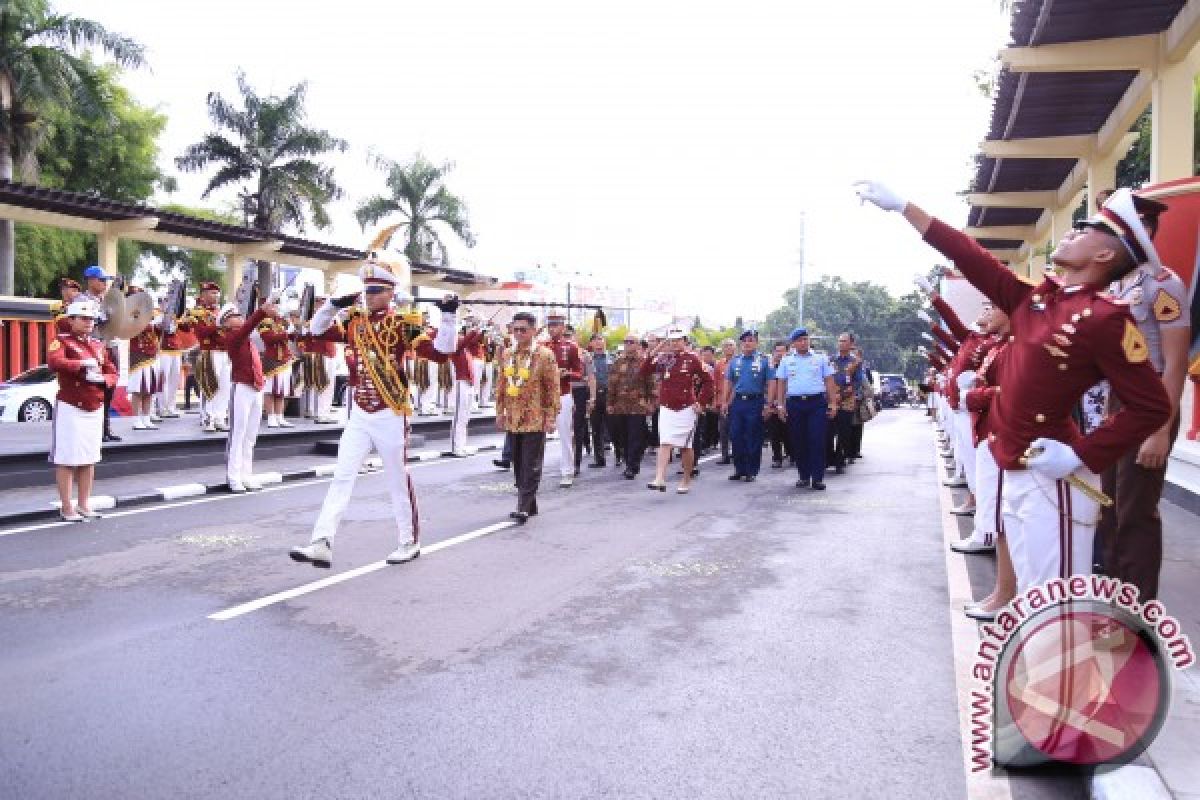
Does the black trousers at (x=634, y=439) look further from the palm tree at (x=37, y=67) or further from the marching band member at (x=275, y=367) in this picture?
the palm tree at (x=37, y=67)

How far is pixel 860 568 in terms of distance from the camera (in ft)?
25.8

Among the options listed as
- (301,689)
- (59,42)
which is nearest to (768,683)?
(301,689)

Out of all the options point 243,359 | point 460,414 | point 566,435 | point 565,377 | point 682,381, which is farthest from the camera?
point 460,414

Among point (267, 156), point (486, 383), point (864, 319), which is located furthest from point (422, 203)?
point (864, 319)

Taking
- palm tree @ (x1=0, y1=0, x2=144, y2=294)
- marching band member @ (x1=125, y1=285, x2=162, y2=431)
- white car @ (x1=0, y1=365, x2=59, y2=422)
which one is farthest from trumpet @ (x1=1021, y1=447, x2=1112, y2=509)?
palm tree @ (x1=0, y1=0, x2=144, y2=294)

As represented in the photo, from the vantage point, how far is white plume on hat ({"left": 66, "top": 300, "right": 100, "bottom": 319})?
9.54m

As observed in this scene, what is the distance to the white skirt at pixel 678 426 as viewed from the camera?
12609 mm

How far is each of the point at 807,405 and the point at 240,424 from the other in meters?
7.12

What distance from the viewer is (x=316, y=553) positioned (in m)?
7.22

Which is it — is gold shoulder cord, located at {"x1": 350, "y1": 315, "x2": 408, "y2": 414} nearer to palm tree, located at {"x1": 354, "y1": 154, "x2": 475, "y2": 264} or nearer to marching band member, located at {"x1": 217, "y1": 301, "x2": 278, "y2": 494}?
marching band member, located at {"x1": 217, "y1": 301, "x2": 278, "y2": 494}

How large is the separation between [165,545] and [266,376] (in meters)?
8.19

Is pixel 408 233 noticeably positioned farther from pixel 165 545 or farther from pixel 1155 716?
pixel 1155 716

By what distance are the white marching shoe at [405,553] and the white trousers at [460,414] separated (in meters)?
9.00

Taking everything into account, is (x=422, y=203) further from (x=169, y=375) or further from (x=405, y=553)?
(x=405, y=553)
